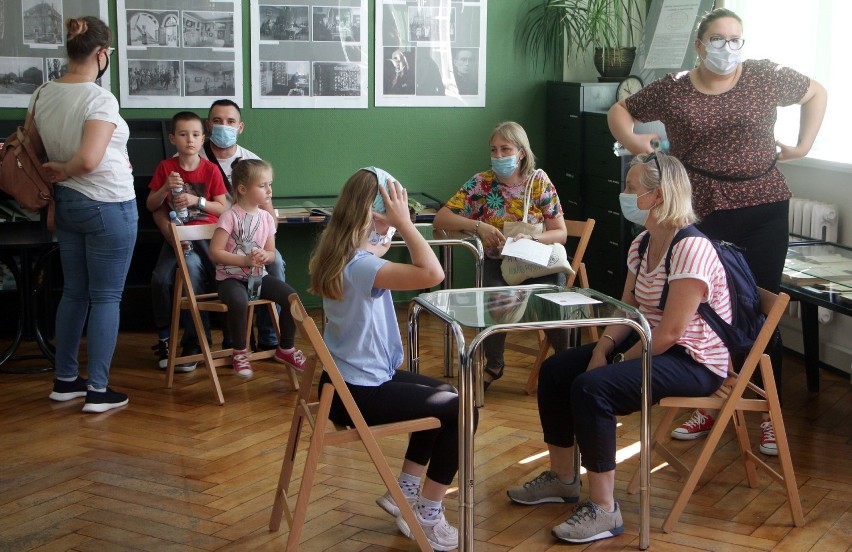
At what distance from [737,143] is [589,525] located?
1.68m

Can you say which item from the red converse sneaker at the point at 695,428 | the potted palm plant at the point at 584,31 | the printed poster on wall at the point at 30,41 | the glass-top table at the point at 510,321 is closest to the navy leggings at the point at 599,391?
the glass-top table at the point at 510,321

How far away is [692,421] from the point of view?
13.7 ft

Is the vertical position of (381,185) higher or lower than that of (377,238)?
higher

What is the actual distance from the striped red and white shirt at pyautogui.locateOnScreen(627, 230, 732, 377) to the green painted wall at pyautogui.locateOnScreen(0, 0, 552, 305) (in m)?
3.30

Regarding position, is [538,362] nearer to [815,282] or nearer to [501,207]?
[501,207]

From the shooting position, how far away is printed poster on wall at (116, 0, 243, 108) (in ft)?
19.5

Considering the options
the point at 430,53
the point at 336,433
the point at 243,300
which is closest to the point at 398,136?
the point at 430,53

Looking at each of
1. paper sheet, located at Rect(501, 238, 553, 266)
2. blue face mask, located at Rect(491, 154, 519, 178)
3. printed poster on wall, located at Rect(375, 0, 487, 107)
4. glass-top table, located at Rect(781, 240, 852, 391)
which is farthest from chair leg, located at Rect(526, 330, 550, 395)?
printed poster on wall, located at Rect(375, 0, 487, 107)

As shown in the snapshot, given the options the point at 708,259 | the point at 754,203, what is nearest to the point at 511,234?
the point at 754,203

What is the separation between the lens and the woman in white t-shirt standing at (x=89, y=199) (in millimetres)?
4148

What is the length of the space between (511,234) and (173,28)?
2646 millimetres

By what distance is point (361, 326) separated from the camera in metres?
3.03

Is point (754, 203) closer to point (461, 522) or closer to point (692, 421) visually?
point (692, 421)

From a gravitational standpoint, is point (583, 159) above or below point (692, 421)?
above
